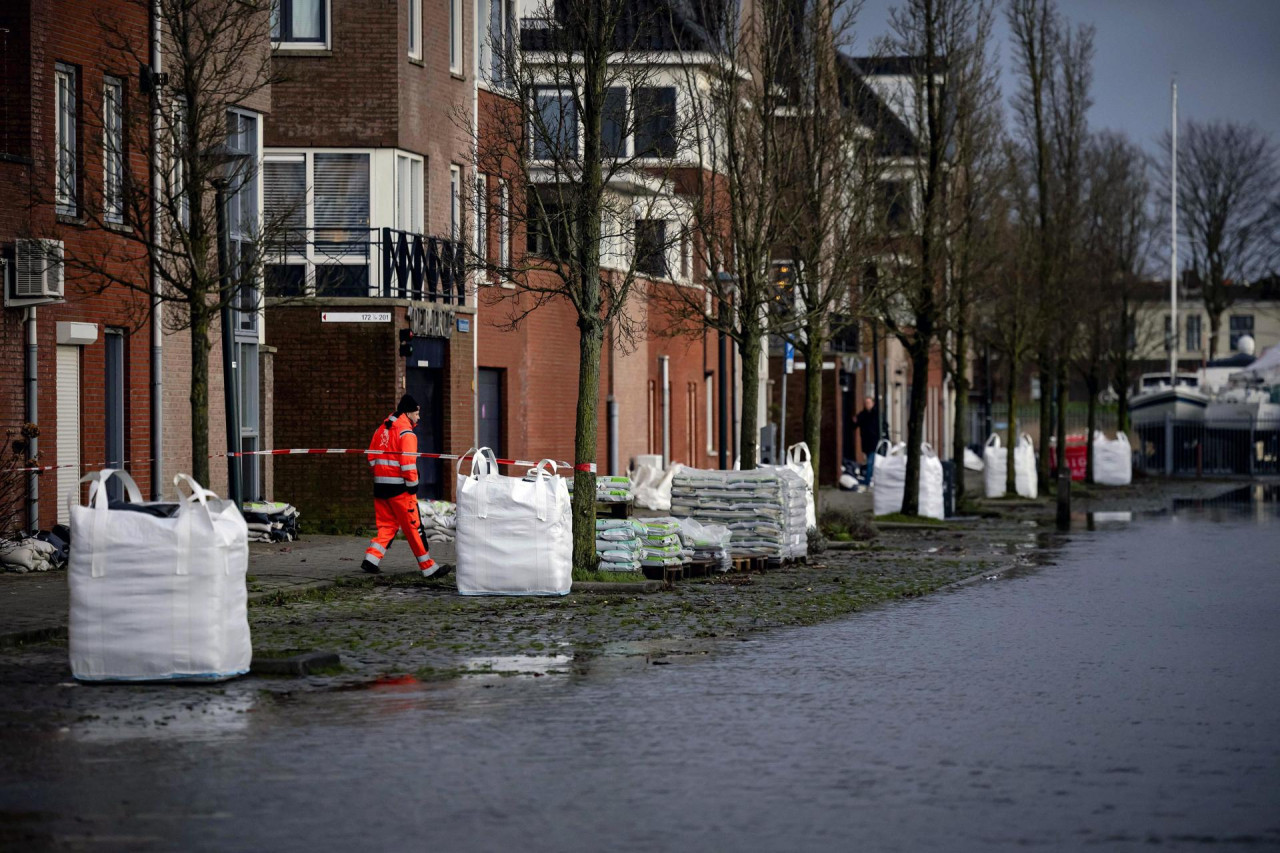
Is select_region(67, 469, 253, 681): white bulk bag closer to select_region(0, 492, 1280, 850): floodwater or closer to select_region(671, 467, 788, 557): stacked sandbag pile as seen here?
select_region(0, 492, 1280, 850): floodwater

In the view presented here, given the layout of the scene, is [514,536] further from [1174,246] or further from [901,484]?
[1174,246]

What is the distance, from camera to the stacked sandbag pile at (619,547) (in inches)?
753

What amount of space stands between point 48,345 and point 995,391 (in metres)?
82.5

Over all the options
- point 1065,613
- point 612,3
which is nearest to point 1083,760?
point 1065,613

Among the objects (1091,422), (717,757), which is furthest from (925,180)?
(717,757)

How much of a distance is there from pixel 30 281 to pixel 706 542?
710cm

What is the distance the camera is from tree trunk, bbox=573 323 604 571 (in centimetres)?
1900

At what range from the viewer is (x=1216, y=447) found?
2386 inches

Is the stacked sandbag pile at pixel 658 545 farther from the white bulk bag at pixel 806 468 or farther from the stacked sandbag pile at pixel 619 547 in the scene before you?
the white bulk bag at pixel 806 468

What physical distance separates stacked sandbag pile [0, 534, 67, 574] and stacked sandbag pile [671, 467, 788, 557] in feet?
21.3

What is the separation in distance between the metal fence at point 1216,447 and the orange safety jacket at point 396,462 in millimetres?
43897

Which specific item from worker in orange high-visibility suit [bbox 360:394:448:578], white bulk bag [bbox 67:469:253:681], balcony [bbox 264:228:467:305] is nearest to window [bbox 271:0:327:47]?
balcony [bbox 264:228:467:305]

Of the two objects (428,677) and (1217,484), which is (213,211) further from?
(1217,484)

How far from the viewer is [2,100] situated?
20156 millimetres
